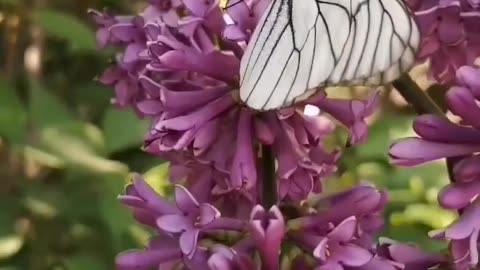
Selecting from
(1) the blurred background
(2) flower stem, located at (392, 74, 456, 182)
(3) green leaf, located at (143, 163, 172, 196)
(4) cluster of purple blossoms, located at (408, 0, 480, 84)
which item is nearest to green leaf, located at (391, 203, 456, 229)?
(1) the blurred background

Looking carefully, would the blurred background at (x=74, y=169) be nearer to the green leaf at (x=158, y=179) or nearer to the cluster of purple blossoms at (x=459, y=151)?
the green leaf at (x=158, y=179)

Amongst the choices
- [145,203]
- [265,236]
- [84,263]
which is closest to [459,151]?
[265,236]

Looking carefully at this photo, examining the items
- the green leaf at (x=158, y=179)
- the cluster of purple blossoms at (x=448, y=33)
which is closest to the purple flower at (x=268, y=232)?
the cluster of purple blossoms at (x=448, y=33)

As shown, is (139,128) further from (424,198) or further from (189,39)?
(189,39)

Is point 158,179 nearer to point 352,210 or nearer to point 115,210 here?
point 115,210

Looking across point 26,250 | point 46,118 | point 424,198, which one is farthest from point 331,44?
point 26,250
